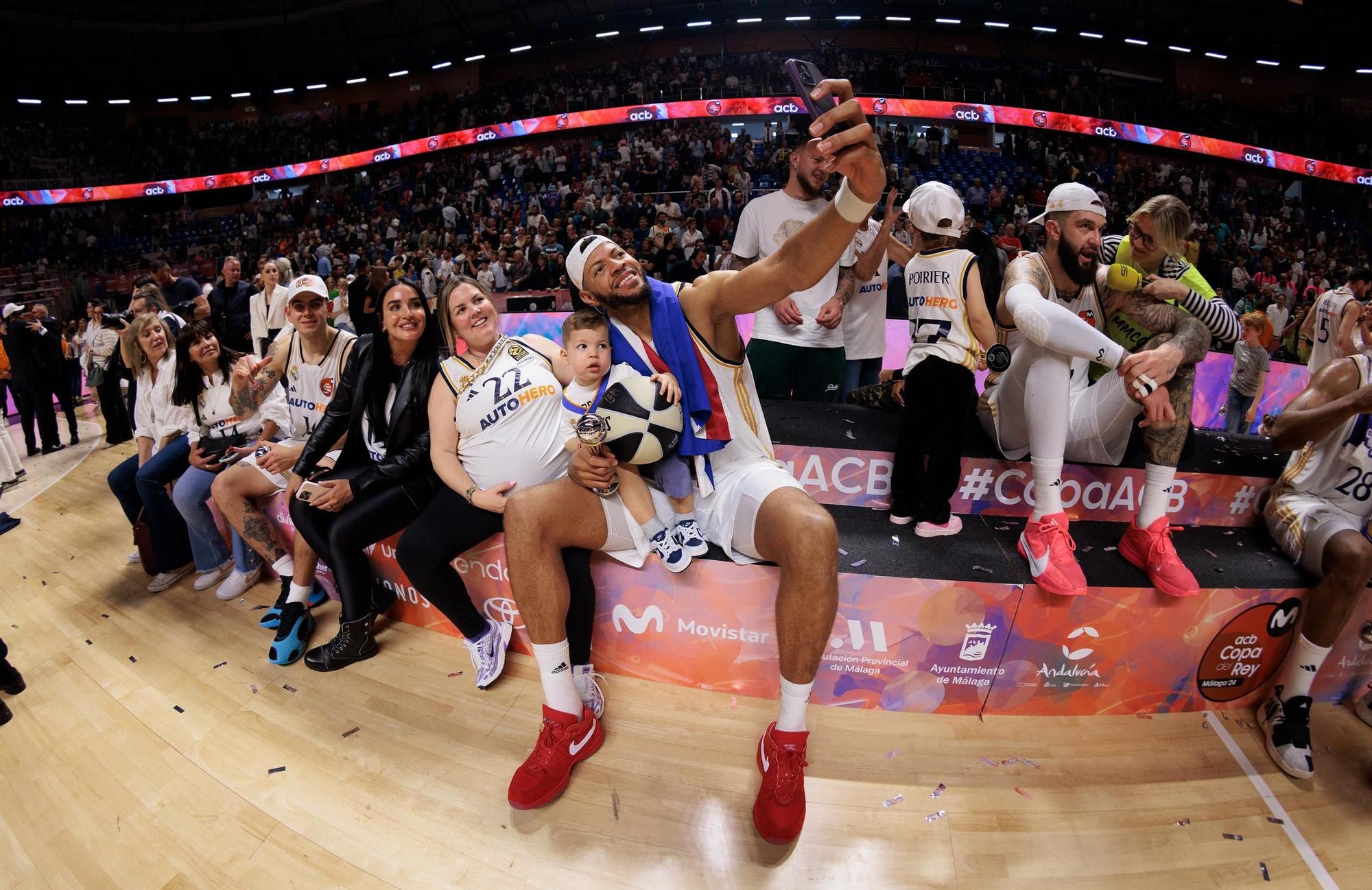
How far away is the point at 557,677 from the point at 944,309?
1.98 meters

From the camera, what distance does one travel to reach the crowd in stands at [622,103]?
18.5m

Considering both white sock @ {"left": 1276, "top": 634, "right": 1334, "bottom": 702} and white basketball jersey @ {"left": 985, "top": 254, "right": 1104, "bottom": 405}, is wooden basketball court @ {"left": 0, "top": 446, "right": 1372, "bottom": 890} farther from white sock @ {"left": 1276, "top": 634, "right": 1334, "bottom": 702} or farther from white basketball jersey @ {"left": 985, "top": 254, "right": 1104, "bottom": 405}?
white basketball jersey @ {"left": 985, "top": 254, "right": 1104, "bottom": 405}

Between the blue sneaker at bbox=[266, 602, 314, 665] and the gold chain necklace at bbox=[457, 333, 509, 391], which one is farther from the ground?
the gold chain necklace at bbox=[457, 333, 509, 391]


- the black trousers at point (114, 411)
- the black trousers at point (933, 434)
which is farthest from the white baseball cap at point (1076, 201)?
the black trousers at point (114, 411)

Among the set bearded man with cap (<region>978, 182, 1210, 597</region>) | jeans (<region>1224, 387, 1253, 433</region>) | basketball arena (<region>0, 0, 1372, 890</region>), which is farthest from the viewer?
jeans (<region>1224, 387, 1253, 433</region>)

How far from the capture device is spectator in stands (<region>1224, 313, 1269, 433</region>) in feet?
16.3

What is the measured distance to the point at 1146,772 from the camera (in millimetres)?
2086

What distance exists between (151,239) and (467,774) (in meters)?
27.6

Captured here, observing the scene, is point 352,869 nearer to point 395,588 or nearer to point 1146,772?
point 395,588

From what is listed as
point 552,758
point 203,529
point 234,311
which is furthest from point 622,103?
point 552,758

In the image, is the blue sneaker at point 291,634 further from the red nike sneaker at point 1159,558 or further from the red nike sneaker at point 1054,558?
the red nike sneaker at point 1159,558

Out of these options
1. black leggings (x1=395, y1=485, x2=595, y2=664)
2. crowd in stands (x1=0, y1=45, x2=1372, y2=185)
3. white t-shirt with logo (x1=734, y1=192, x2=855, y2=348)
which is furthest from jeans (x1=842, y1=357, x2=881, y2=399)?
crowd in stands (x1=0, y1=45, x2=1372, y2=185)

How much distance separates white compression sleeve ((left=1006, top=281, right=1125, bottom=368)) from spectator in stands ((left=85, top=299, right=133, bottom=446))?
7548 mm

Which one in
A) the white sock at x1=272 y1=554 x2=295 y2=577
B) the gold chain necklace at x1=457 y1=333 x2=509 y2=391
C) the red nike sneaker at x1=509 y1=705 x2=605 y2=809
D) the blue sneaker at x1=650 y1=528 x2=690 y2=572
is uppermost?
the gold chain necklace at x1=457 y1=333 x2=509 y2=391
